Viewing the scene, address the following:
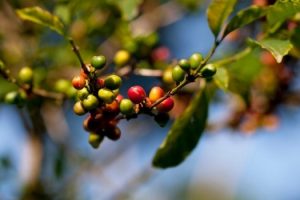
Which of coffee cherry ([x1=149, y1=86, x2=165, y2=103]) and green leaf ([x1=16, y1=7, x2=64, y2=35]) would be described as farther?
green leaf ([x1=16, y1=7, x2=64, y2=35])

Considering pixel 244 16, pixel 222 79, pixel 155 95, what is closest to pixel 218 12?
pixel 244 16

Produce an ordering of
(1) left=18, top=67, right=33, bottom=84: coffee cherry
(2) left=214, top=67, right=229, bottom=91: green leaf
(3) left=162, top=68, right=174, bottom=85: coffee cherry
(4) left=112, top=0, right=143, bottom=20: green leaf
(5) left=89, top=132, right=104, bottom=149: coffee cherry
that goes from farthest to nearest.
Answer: (4) left=112, top=0, right=143, bottom=20: green leaf
(3) left=162, top=68, right=174, bottom=85: coffee cherry
(1) left=18, top=67, right=33, bottom=84: coffee cherry
(2) left=214, top=67, right=229, bottom=91: green leaf
(5) left=89, top=132, right=104, bottom=149: coffee cherry

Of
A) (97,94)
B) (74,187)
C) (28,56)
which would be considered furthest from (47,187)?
(97,94)

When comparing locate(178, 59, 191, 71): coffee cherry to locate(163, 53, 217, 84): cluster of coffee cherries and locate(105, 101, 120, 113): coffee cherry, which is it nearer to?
locate(163, 53, 217, 84): cluster of coffee cherries

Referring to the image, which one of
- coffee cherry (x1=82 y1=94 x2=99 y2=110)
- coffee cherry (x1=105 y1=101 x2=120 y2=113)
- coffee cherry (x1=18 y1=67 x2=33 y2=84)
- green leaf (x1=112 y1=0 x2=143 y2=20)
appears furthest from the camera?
green leaf (x1=112 y1=0 x2=143 y2=20)

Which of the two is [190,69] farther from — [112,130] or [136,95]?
[112,130]

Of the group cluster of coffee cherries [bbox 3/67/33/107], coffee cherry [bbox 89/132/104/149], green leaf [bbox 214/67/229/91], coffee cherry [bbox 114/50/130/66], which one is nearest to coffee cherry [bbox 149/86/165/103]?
coffee cherry [bbox 89/132/104/149]

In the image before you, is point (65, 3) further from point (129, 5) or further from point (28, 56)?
point (28, 56)
